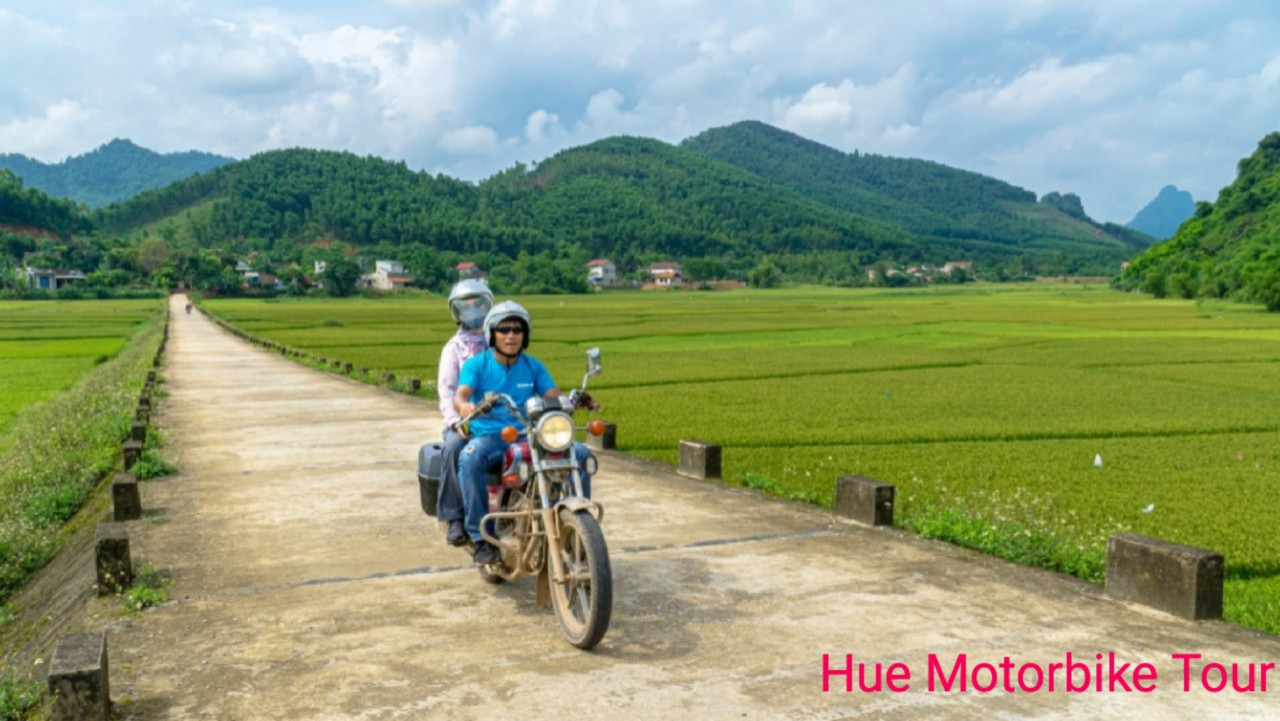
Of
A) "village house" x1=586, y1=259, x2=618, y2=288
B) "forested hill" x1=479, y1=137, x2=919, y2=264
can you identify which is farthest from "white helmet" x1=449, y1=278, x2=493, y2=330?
"forested hill" x1=479, y1=137, x2=919, y2=264

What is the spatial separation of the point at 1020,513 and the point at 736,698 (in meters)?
4.91

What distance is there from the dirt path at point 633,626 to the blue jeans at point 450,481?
409 mm

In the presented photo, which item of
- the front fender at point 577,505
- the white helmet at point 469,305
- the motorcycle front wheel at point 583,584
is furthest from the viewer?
the white helmet at point 469,305

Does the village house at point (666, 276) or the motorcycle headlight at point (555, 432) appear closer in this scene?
the motorcycle headlight at point (555, 432)

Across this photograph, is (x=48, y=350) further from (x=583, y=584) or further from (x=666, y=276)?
(x=666, y=276)

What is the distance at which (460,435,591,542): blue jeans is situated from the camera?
5.01 meters

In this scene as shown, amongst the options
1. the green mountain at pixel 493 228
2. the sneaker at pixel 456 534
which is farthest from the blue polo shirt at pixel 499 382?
the green mountain at pixel 493 228

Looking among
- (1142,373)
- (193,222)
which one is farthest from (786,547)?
(193,222)

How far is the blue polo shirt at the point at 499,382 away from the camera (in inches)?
200

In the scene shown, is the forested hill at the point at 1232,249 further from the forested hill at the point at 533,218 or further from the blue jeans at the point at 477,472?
the blue jeans at the point at 477,472

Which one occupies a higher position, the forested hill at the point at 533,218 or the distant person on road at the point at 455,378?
the forested hill at the point at 533,218

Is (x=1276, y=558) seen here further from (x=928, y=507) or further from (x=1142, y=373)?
(x=1142, y=373)

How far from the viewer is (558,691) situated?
12.7 ft

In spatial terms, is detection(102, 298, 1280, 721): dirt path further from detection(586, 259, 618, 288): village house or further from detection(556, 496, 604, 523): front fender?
detection(586, 259, 618, 288): village house
